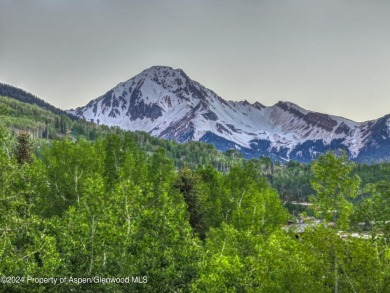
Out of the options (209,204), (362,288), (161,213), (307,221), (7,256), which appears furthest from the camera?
(209,204)

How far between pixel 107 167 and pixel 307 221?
47.9 metres

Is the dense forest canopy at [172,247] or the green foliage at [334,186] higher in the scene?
the green foliage at [334,186]

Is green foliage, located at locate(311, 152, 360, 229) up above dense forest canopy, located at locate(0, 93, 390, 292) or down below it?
above

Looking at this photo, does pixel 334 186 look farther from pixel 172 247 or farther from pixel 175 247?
pixel 172 247

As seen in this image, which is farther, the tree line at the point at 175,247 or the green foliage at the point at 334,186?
the green foliage at the point at 334,186

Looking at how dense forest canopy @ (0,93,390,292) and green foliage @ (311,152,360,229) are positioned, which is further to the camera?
green foliage @ (311,152,360,229)

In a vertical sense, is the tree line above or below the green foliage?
below

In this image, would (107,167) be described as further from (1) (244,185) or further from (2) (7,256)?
(2) (7,256)

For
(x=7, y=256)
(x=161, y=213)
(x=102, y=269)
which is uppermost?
(x=161, y=213)

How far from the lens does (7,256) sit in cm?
2033

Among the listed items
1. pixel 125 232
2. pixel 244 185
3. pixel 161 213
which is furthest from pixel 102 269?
pixel 244 185

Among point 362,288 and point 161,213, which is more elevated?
point 161,213

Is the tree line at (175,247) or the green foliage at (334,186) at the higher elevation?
the green foliage at (334,186)

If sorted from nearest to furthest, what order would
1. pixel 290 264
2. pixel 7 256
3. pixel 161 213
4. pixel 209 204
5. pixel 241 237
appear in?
pixel 7 256 < pixel 290 264 < pixel 161 213 < pixel 241 237 < pixel 209 204
